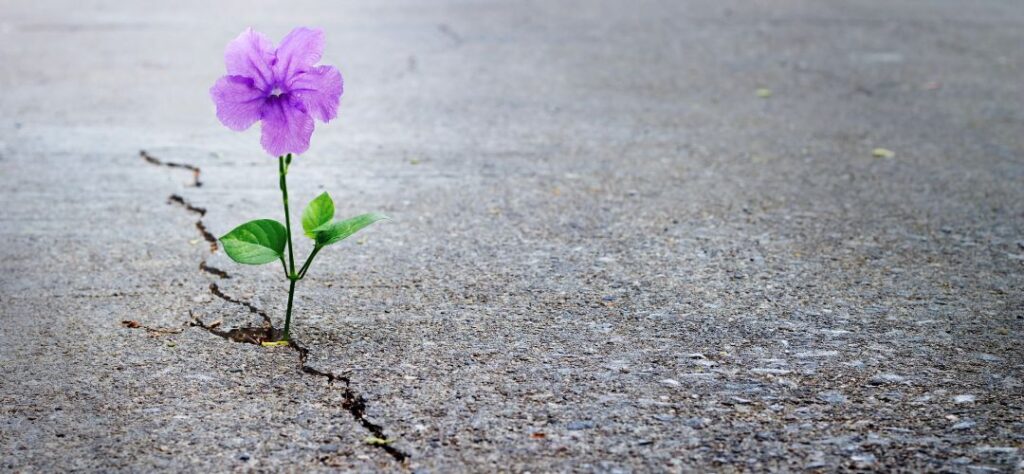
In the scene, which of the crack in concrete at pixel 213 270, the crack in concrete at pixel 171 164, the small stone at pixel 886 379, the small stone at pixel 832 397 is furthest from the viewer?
the crack in concrete at pixel 171 164

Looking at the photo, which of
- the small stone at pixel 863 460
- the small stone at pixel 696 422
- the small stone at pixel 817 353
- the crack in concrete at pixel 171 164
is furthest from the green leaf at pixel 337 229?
the crack in concrete at pixel 171 164

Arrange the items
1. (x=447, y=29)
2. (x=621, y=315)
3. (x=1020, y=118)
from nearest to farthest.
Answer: (x=621, y=315)
(x=1020, y=118)
(x=447, y=29)

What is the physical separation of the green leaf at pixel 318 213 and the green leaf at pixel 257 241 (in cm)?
7

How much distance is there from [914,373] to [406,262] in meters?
1.66

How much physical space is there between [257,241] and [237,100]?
14.9 inches

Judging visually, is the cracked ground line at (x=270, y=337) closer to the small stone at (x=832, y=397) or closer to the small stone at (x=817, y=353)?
the small stone at (x=832, y=397)

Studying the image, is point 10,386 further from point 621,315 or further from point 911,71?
point 911,71

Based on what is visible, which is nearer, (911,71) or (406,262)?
(406,262)

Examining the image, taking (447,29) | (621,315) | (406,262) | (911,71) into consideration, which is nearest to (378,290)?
(406,262)

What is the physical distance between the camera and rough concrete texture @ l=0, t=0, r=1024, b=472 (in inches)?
96.4

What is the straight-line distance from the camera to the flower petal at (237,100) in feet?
8.77

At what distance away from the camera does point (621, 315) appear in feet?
10.4

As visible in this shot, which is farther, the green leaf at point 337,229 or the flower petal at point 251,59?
the green leaf at point 337,229

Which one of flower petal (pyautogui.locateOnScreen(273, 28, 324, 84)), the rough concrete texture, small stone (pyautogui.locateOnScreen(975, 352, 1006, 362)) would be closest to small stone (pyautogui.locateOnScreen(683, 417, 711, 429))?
the rough concrete texture
